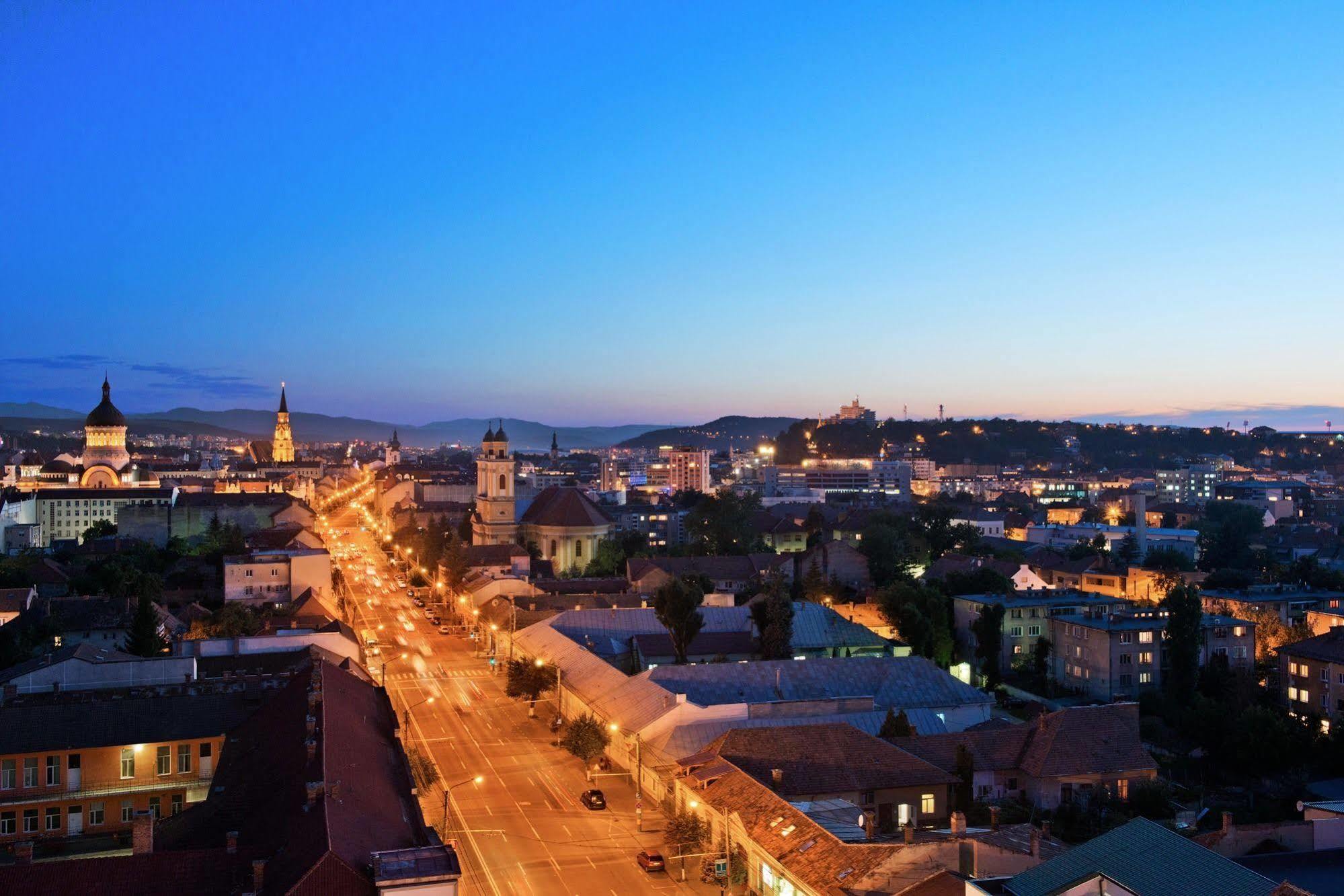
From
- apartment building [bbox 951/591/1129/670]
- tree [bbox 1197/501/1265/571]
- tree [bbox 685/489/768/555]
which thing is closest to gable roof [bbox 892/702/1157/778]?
apartment building [bbox 951/591/1129/670]

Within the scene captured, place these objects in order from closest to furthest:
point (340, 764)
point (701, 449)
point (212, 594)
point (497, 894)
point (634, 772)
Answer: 1. point (340, 764)
2. point (497, 894)
3. point (634, 772)
4. point (212, 594)
5. point (701, 449)

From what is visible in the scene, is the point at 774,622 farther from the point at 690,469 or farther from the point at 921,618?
the point at 690,469

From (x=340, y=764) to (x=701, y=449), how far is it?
6439 inches

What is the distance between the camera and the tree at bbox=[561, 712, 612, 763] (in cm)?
3334

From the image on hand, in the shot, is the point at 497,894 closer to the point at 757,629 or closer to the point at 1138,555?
the point at 757,629

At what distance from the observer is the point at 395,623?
59812 mm

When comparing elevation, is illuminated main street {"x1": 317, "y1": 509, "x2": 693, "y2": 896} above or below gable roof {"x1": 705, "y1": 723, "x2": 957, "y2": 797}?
below

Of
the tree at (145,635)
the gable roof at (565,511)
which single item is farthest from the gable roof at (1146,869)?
the gable roof at (565,511)

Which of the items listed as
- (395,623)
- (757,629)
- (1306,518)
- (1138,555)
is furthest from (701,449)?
(757,629)

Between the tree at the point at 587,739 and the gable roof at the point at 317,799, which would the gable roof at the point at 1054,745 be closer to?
the tree at the point at 587,739

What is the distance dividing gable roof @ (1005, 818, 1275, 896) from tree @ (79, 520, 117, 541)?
8079cm

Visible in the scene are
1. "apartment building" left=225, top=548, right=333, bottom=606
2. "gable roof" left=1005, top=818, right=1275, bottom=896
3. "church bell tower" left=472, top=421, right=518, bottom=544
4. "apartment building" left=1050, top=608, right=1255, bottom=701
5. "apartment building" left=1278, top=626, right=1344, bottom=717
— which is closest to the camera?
"gable roof" left=1005, top=818, right=1275, bottom=896

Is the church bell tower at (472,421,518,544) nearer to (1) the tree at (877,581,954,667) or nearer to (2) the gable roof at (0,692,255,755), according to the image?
(1) the tree at (877,581,954,667)

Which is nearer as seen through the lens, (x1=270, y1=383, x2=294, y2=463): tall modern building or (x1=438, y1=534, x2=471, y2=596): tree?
(x1=438, y1=534, x2=471, y2=596): tree
